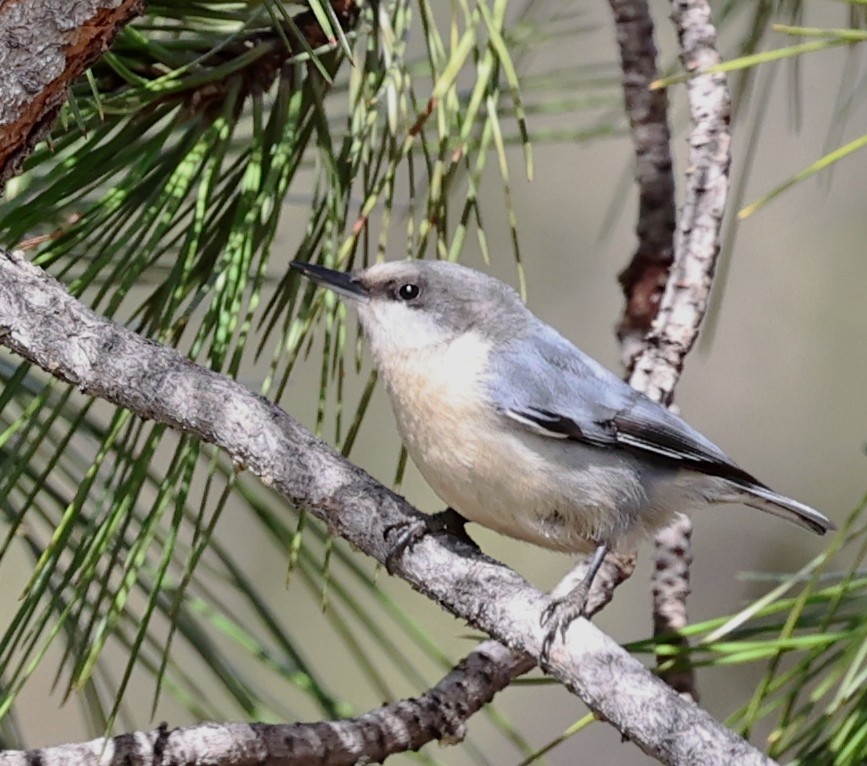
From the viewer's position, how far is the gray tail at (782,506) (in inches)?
38.0

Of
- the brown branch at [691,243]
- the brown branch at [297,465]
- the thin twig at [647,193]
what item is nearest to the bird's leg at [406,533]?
the brown branch at [297,465]

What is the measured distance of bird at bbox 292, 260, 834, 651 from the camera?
3.07ft

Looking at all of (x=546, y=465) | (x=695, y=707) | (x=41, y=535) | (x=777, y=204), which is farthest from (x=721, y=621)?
(x=777, y=204)

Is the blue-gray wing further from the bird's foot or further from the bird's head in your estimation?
the bird's foot

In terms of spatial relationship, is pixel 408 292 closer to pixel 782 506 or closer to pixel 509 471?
pixel 509 471

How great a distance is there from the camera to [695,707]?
0.58m

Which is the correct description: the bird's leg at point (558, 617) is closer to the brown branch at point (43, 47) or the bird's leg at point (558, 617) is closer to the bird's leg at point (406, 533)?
the bird's leg at point (406, 533)

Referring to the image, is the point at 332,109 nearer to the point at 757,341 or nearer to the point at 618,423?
the point at 757,341

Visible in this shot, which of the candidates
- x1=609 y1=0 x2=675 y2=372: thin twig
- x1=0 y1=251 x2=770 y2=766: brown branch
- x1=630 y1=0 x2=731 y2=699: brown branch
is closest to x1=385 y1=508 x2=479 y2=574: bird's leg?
x1=0 y1=251 x2=770 y2=766: brown branch

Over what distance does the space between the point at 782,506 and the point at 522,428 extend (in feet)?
0.71

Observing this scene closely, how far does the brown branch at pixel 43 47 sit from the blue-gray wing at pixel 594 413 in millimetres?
438

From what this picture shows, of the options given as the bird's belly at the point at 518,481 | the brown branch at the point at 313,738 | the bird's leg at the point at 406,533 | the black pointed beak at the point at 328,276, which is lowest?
the brown branch at the point at 313,738

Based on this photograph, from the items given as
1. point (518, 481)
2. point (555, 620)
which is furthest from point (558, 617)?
point (518, 481)

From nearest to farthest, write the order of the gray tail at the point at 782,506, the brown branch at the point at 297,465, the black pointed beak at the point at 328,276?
the brown branch at the point at 297,465
the black pointed beak at the point at 328,276
the gray tail at the point at 782,506
